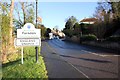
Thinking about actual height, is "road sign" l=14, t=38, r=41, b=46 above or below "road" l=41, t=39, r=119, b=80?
above

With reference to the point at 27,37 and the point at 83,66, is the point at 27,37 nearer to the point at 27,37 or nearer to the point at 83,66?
the point at 27,37

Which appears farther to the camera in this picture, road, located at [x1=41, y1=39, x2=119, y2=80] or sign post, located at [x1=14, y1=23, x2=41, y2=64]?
sign post, located at [x1=14, y1=23, x2=41, y2=64]

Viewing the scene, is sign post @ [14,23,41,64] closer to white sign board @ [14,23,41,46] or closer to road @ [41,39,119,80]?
white sign board @ [14,23,41,46]

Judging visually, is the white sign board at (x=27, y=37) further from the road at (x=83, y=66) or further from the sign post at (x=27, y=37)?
the road at (x=83, y=66)

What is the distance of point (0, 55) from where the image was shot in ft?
65.9

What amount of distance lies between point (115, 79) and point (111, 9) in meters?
40.8

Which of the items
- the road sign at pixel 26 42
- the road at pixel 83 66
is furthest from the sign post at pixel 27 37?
the road at pixel 83 66

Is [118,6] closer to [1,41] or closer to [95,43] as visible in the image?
[95,43]

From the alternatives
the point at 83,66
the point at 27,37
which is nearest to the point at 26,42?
the point at 27,37

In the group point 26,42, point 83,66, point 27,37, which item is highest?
point 27,37

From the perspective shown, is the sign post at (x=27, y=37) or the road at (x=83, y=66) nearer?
the road at (x=83, y=66)

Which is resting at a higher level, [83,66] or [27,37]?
[27,37]

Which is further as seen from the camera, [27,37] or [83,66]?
[83,66]

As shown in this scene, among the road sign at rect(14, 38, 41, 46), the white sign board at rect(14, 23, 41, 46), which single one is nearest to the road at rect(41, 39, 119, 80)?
the road sign at rect(14, 38, 41, 46)
